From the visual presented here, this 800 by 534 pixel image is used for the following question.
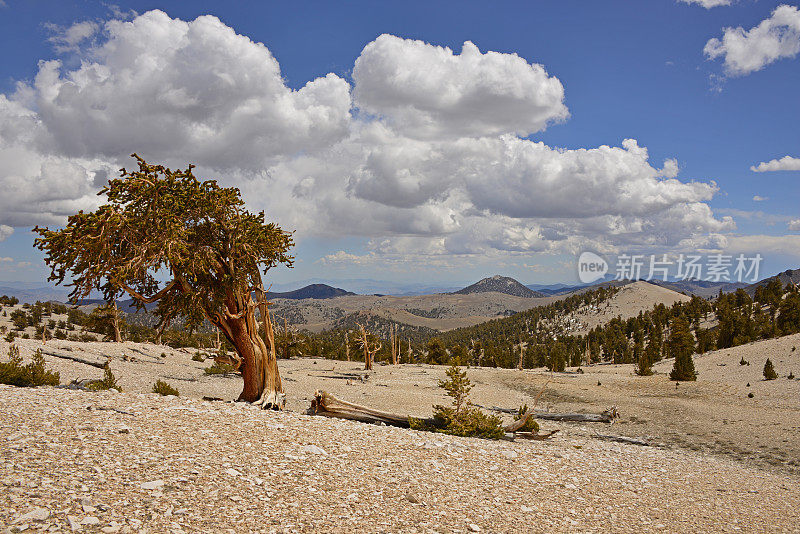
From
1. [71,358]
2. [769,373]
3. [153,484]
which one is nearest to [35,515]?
[153,484]

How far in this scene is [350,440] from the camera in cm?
1152

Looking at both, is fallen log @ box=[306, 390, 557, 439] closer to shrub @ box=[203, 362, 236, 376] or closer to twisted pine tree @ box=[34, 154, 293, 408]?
twisted pine tree @ box=[34, 154, 293, 408]

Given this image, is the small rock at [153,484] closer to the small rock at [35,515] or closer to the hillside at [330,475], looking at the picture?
the hillside at [330,475]

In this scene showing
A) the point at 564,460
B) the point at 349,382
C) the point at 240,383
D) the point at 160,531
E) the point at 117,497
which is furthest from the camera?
the point at 349,382

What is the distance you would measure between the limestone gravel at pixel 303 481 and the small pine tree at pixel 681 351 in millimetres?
30948

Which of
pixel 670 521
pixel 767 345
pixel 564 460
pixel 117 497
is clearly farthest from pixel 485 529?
pixel 767 345

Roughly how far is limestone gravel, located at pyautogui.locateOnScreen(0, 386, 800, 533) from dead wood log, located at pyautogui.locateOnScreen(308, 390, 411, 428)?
2.04 meters

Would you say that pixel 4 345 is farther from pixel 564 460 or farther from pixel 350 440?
pixel 564 460

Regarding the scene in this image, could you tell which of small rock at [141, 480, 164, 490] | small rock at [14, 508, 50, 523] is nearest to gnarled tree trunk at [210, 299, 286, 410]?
small rock at [141, 480, 164, 490]

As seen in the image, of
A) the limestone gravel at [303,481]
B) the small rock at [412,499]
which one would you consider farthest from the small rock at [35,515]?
the small rock at [412,499]

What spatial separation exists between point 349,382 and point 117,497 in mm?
32296

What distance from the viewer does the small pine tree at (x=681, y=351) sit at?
135ft

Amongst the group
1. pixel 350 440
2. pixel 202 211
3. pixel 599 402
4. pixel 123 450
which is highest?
pixel 202 211

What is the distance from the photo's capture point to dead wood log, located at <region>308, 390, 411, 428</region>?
15.6 metres
